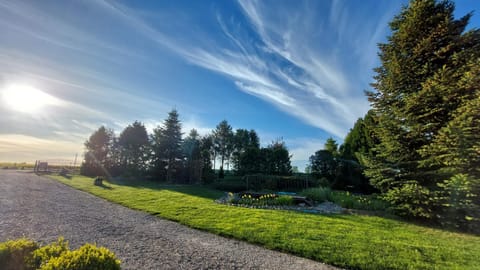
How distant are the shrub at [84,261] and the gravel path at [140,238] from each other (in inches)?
49.8

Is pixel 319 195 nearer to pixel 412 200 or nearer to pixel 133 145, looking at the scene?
pixel 412 200

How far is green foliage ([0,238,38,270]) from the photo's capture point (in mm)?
1961

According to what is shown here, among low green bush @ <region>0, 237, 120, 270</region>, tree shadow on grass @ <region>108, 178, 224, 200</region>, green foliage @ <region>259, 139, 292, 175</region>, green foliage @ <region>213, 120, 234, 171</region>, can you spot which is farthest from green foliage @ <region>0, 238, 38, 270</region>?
green foliage @ <region>213, 120, 234, 171</region>

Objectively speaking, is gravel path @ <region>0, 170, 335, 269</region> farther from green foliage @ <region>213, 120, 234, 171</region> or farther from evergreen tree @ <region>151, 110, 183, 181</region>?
green foliage @ <region>213, 120, 234, 171</region>

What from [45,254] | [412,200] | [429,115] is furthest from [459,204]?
[45,254]

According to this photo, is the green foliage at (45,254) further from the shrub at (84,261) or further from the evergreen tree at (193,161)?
the evergreen tree at (193,161)

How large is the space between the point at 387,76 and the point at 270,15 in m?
5.07

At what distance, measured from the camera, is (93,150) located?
2253 centimetres

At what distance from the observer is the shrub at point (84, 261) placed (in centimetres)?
173

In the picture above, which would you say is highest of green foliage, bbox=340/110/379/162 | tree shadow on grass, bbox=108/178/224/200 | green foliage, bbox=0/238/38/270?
green foliage, bbox=340/110/379/162

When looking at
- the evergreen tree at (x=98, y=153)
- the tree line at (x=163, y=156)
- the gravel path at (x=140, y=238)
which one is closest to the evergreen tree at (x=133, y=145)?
the tree line at (x=163, y=156)

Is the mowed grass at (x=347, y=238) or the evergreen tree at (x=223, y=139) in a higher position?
the evergreen tree at (x=223, y=139)

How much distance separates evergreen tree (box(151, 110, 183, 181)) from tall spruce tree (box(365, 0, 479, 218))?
16.0 m

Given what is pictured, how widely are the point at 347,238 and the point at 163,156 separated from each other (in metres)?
17.5
